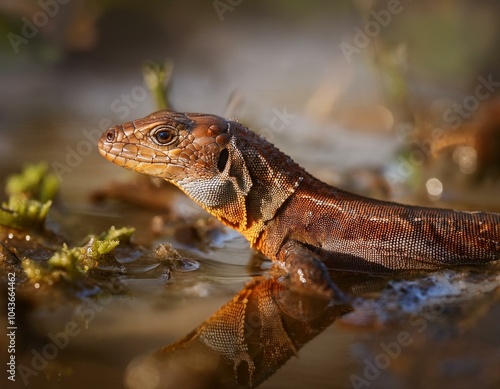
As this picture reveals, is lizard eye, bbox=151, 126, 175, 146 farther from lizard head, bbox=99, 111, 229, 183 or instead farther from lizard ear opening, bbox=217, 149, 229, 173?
lizard ear opening, bbox=217, 149, 229, 173

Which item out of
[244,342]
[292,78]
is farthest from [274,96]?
[244,342]

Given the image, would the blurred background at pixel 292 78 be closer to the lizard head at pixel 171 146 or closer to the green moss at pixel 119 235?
the green moss at pixel 119 235

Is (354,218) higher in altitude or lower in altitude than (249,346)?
higher

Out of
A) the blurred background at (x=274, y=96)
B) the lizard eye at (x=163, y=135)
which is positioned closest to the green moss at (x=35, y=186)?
the blurred background at (x=274, y=96)

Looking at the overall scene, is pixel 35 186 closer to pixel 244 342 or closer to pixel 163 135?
pixel 163 135

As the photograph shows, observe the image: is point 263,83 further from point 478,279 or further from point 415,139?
point 478,279

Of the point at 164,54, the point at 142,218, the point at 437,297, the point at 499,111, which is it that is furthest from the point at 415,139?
the point at 164,54

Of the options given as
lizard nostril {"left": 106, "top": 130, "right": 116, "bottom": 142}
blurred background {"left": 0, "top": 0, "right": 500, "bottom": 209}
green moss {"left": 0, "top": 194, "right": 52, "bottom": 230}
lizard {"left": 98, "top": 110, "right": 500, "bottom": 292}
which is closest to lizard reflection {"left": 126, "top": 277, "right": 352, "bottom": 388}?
lizard {"left": 98, "top": 110, "right": 500, "bottom": 292}
